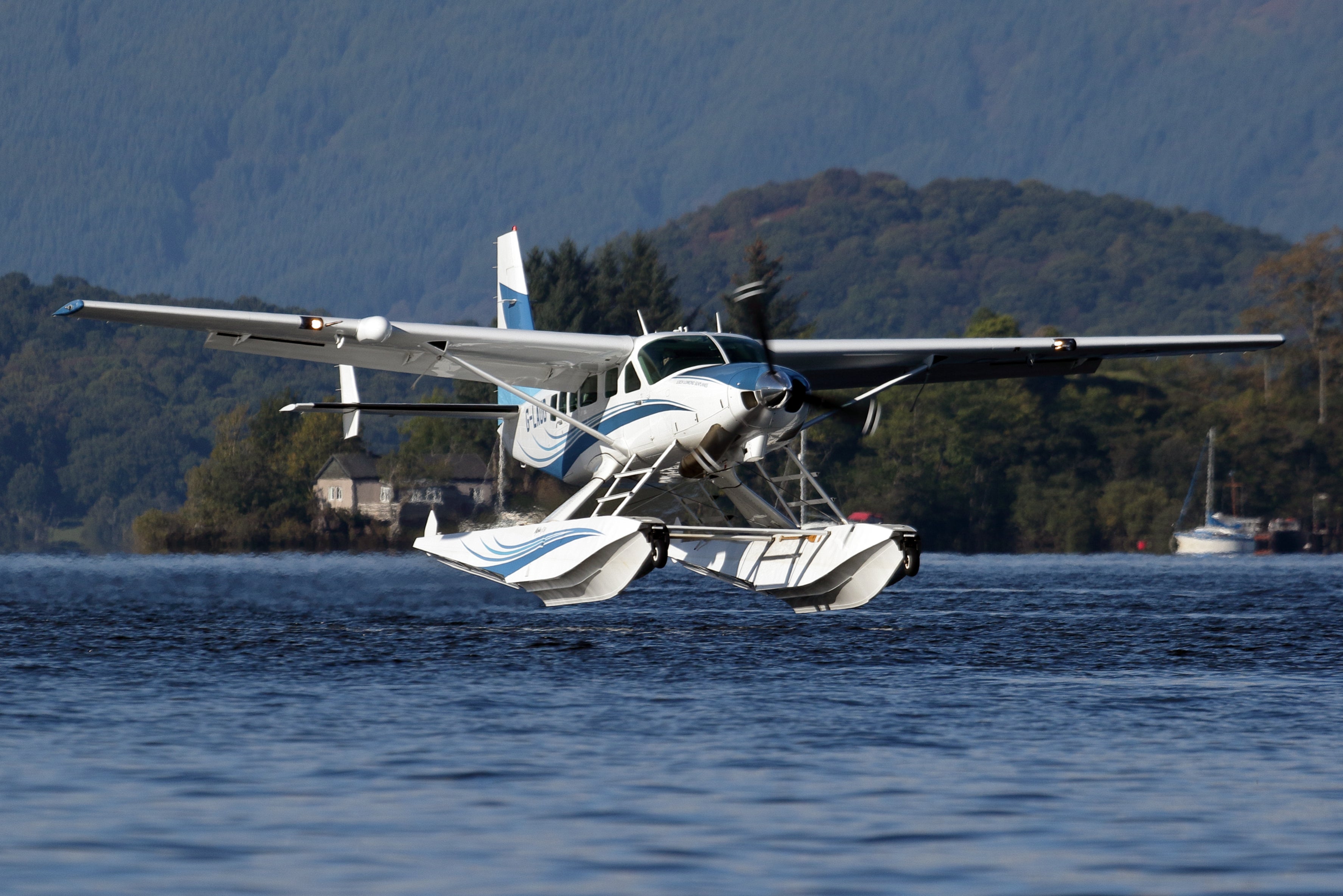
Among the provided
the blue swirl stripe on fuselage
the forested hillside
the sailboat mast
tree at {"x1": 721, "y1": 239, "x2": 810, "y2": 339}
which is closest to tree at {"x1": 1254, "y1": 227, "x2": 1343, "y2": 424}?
the sailboat mast

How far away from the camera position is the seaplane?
16.8 meters

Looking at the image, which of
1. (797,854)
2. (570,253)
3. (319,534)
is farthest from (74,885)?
(570,253)

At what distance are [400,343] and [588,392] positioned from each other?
2.37 meters

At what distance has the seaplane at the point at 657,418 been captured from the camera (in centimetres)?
1675

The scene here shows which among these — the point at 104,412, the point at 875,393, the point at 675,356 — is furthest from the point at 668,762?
the point at 104,412

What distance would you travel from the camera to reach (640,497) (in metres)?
19.9

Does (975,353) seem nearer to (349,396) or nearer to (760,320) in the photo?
(760,320)

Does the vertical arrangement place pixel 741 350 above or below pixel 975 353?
below

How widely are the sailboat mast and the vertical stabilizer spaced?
57.3 m

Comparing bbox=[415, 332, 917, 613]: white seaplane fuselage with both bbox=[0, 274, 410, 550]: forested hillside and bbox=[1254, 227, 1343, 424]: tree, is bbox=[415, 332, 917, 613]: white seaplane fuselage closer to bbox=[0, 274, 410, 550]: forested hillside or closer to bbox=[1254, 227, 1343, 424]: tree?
bbox=[1254, 227, 1343, 424]: tree

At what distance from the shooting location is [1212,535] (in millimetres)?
72875

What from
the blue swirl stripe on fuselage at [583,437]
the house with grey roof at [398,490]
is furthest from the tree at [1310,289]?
the blue swirl stripe on fuselage at [583,437]

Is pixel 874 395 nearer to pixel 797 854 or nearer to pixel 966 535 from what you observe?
pixel 797 854

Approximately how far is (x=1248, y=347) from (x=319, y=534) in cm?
5599
